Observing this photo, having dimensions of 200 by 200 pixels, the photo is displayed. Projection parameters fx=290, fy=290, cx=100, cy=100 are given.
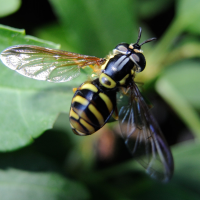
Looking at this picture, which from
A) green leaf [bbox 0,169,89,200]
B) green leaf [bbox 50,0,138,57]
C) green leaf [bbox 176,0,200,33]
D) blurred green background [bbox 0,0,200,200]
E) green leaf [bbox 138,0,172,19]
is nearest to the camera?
green leaf [bbox 0,169,89,200]

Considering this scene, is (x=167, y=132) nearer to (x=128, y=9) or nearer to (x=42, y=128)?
(x=128, y=9)

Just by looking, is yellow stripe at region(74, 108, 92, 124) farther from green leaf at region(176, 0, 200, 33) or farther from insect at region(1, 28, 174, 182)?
green leaf at region(176, 0, 200, 33)

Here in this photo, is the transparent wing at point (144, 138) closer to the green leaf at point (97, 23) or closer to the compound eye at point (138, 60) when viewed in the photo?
the compound eye at point (138, 60)

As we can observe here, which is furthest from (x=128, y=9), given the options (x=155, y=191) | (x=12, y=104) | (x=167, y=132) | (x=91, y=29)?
(x=155, y=191)

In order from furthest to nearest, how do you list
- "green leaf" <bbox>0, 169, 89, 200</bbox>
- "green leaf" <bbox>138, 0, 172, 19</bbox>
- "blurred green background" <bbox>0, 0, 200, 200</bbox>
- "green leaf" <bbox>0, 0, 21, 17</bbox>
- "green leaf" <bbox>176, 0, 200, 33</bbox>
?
"green leaf" <bbox>138, 0, 172, 19</bbox> → "green leaf" <bbox>176, 0, 200, 33</bbox> → "blurred green background" <bbox>0, 0, 200, 200</bbox> → "green leaf" <bbox>0, 169, 89, 200</bbox> → "green leaf" <bbox>0, 0, 21, 17</bbox>

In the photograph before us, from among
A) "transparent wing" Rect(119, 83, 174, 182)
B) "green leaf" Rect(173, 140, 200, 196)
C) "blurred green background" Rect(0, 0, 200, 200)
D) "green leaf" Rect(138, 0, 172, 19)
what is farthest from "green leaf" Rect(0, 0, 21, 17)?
"green leaf" Rect(173, 140, 200, 196)

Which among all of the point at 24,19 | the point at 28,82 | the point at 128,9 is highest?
the point at 128,9

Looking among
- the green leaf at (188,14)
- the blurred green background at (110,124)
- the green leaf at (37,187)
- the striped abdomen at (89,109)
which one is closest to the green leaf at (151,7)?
the blurred green background at (110,124)
